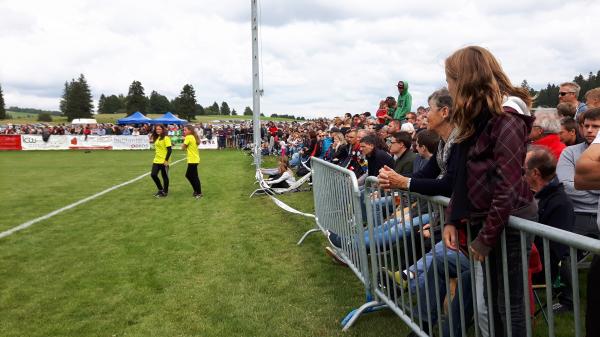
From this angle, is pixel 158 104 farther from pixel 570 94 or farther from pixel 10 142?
pixel 570 94

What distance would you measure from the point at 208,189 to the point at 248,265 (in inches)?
289

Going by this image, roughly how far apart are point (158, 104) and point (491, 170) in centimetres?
14119

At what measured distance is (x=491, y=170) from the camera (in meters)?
2.28

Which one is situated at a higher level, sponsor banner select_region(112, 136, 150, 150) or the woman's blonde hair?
sponsor banner select_region(112, 136, 150, 150)

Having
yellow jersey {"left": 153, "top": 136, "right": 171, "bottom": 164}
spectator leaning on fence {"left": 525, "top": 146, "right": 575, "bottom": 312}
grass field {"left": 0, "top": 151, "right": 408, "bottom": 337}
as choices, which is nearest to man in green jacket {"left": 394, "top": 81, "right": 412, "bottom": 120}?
grass field {"left": 0, "top": 151, "right": 408, "bottom": 337}

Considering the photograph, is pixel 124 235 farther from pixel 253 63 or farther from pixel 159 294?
pixel 253 63

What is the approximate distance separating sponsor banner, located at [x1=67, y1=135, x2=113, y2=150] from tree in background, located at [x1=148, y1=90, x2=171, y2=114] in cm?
10206

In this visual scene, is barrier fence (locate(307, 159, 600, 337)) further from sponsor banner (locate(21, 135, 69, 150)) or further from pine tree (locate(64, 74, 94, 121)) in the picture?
Answer: pine tree (locate(64, 74, 94, 121))

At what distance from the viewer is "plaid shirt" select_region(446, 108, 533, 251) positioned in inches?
86.0

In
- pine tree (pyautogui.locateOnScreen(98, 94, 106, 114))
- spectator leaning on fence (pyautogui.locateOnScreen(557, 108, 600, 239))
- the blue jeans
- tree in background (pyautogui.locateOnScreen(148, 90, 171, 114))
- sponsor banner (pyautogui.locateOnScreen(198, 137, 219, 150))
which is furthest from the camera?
pine tree (pyautogui.locateOnScreen(98, 94, 106, 114))

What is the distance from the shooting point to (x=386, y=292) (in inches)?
154

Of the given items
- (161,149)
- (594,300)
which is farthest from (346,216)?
(161,149)

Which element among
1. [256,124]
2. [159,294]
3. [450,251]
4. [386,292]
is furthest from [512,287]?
[256,124]

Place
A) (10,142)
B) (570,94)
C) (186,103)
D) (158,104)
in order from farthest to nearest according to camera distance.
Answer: (158,104) → (186,103) → (10,142) → (570,94)
